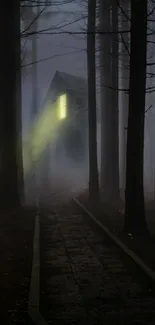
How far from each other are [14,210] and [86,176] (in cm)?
2879

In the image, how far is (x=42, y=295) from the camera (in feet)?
25.7

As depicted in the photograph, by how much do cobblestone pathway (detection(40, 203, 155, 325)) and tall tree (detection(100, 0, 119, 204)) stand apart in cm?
1014

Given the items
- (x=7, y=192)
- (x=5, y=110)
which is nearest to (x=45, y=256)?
(x=7, y=192)

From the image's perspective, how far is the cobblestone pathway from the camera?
6746 millimetres

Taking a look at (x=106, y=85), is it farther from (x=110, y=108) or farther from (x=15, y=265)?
(x=15, y=265)

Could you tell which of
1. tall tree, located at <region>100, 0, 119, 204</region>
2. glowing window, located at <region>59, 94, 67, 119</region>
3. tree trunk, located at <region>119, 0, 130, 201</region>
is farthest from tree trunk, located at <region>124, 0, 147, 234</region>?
glowing window, located at <region>59, 94, 67, 119</region>

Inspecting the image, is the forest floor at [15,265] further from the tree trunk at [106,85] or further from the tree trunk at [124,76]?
the tree trunk at [106,85]

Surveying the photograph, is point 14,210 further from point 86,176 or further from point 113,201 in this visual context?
point 86,176

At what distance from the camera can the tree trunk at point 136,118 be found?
12.4 metres

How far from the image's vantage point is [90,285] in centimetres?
842

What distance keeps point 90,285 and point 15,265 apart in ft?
6.47

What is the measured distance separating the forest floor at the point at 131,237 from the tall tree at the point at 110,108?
295 cm

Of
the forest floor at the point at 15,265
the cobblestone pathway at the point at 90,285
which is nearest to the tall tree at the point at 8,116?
the forest floor at the point at 15,265

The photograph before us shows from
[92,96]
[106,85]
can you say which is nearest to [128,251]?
[92,96]
